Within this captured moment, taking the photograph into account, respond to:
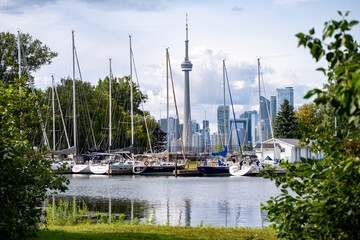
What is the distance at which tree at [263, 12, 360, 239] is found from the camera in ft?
19.4

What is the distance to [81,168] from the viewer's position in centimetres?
7150

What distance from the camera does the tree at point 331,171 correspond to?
5.92 m

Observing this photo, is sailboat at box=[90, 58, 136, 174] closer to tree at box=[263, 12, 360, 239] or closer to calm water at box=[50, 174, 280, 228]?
calm water at box=[50, 174, 280, 228]

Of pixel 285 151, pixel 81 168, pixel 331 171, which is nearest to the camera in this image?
pixel 331 171

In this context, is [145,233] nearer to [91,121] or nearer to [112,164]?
[112,164]

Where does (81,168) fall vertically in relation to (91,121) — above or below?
below

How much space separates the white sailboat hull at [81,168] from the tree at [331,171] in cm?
6439

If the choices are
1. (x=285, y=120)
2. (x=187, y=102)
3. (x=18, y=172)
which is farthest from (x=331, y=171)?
(x=187, y=102)

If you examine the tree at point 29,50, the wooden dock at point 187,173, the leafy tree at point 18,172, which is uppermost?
the tree at point 29,50

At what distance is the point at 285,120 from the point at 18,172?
90.5 m

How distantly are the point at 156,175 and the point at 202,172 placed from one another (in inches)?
258

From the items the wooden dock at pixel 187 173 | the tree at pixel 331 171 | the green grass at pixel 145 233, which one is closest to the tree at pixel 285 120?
the wooden dock at pixel 187 173

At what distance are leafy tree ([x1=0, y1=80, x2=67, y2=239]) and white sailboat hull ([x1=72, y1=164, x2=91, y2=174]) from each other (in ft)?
193

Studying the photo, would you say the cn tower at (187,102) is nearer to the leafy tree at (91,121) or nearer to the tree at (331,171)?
the leafy tree at (91,121)
